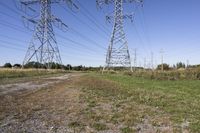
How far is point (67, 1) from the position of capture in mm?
43125

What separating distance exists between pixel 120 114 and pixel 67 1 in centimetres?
3547

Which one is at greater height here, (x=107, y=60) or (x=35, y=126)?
(x=107, y=60)

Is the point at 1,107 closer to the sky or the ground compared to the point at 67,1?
closer to the ground

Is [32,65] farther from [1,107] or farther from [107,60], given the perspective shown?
[1,107]

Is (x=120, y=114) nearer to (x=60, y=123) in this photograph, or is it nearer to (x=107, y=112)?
(x=107, y=112)

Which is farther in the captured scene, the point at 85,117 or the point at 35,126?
the point at 85,117

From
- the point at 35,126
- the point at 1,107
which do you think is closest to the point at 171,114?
the point at 35,126

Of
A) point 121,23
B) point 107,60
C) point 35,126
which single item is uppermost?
point 121,23

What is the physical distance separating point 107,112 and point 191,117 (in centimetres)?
234

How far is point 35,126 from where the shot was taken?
752 centimetres

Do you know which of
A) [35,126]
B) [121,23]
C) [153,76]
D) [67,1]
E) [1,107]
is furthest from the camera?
[121,23]

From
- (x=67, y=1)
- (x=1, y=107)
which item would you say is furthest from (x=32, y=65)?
(x=1, y=107)

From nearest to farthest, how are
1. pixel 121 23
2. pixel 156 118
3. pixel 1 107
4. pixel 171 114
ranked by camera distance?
1. pixel 156 118
2. pixel 171 114
3. pixel 1 107
4. pixel 121 23

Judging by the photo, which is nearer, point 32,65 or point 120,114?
point 120,114
